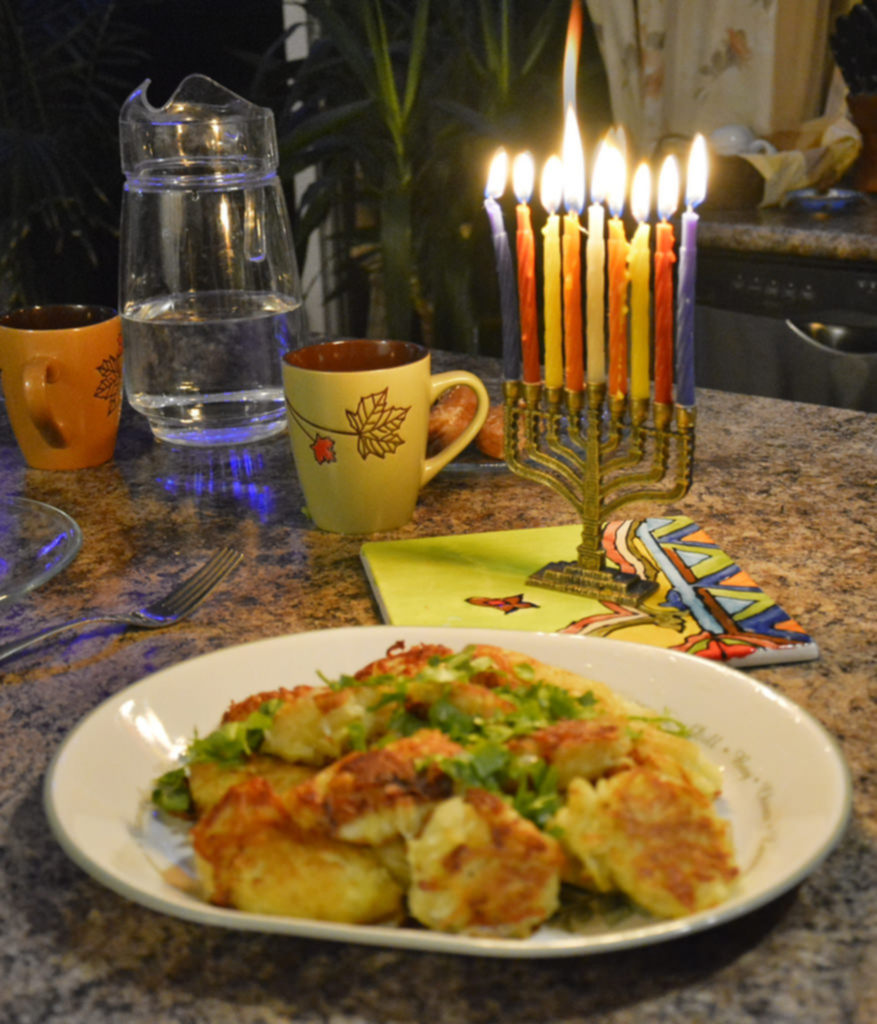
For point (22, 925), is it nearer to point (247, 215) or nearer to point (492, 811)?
point (492, 811)

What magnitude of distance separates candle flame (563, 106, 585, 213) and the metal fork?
1.23 feet

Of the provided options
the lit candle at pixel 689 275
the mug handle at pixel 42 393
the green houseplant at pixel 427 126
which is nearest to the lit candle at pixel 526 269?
the lit candle at pixel 689 275

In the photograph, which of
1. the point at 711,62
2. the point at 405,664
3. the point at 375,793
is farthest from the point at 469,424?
the point at 711,62

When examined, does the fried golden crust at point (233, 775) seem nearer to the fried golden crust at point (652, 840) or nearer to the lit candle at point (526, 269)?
the fried golden crust at point (652, 840)

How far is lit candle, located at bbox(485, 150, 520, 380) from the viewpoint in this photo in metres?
0.78

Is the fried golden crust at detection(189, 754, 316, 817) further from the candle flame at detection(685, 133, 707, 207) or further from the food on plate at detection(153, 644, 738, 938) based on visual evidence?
the candle flame at detection(685, 133, 707, 207)

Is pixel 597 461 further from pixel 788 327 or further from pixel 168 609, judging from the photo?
pixel 788 327

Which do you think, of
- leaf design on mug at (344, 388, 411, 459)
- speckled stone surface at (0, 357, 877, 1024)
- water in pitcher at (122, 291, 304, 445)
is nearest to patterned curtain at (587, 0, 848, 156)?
speckled stone surface at (0, 357, 877, 1024)

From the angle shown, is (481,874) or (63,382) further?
(63,382)

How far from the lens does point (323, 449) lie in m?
0.92

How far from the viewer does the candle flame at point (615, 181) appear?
0.71m

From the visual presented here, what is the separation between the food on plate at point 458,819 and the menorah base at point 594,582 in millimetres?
284

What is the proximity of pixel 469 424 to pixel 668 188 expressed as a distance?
1.20ft

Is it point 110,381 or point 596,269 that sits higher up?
point 596,269
